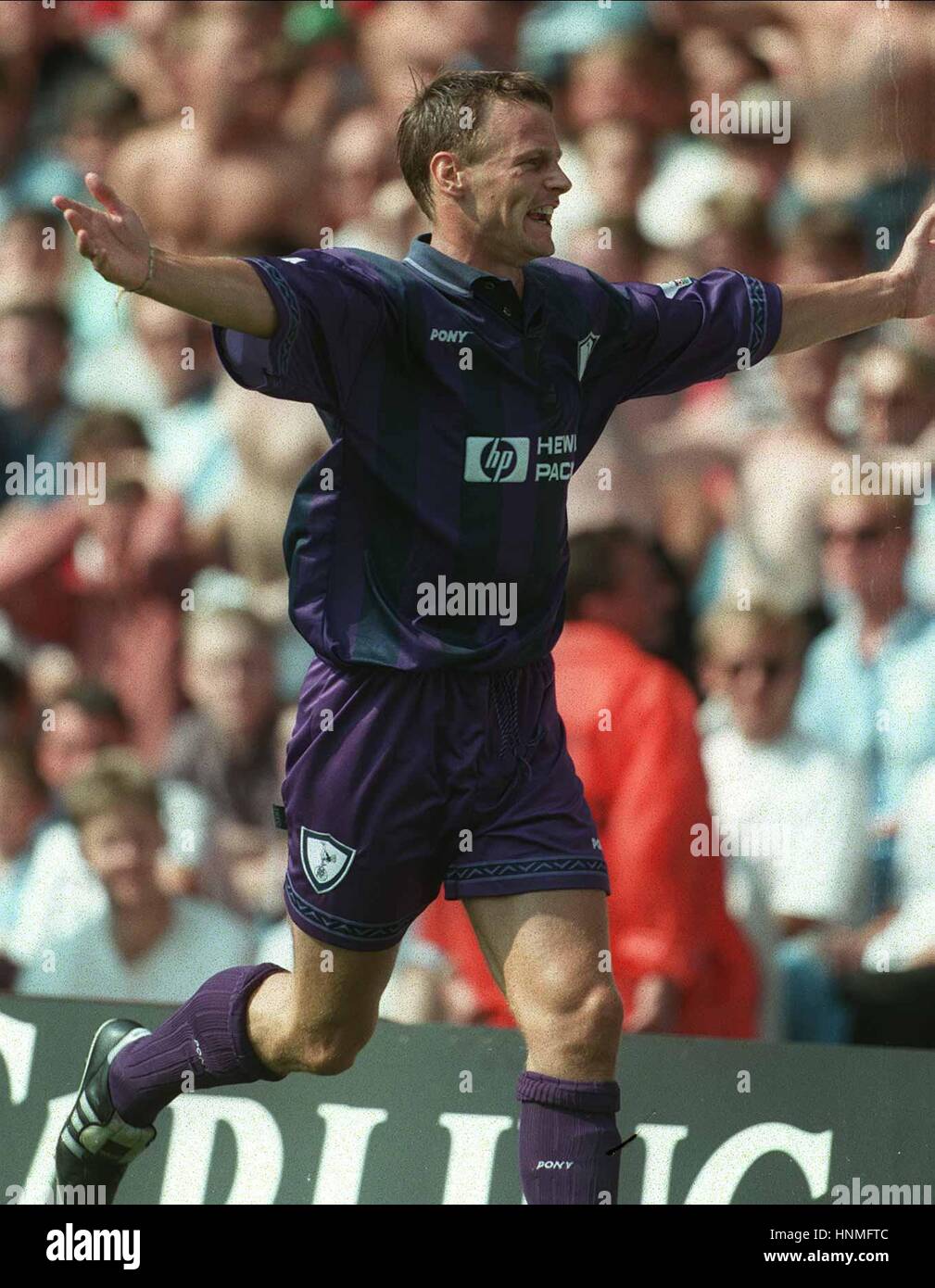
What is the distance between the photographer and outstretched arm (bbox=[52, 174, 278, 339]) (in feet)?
10.1

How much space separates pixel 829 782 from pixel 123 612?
2068mm

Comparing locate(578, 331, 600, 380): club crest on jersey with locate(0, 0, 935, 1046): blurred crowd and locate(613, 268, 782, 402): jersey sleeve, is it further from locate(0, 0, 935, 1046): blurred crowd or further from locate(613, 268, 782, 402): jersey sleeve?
locate(0, 0, 935, 1046): blurred crowd

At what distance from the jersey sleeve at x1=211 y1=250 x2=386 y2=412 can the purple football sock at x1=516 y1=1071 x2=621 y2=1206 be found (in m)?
1.27

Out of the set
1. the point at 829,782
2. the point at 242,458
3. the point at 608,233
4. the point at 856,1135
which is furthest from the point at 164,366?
the point at 856,1135

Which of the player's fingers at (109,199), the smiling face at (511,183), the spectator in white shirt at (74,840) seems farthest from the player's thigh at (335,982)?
the spectator in white shirt at (74,840)

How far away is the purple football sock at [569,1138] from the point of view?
11.8ft

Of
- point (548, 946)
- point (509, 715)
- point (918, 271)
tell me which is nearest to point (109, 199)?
point (509, 715)

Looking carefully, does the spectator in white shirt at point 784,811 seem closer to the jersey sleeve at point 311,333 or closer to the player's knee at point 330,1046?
the player's knee at point 330,1046

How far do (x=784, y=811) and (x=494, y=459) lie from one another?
75.8 inches

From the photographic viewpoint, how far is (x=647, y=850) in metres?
5.26

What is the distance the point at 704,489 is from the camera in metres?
5.50

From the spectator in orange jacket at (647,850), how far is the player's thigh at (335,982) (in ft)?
4.45

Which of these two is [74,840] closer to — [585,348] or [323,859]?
[323,859]

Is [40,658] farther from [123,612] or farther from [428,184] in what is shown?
[428,184]
